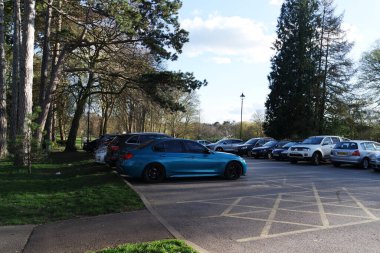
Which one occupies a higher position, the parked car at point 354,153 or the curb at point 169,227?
the parked car at point 354,153

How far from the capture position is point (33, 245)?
6320 mm

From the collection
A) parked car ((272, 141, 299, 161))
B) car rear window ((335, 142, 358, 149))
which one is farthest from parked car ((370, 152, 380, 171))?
parked car ((272, 141, 299, 161))

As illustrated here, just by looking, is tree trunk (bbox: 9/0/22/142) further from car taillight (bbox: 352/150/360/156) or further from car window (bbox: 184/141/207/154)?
car taillight (bbox: 352/150/360/156)

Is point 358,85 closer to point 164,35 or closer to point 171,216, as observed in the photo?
point 164,35

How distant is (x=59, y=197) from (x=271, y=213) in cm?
521

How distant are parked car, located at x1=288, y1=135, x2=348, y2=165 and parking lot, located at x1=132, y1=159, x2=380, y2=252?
9.19 meters

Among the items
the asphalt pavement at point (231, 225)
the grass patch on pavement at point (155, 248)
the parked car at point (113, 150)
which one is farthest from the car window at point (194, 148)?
the grass patch on pavement at point (155, 248)

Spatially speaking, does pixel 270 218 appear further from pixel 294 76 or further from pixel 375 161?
pixel 294 76

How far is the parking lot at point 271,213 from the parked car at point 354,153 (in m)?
7.40

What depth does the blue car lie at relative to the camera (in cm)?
1348

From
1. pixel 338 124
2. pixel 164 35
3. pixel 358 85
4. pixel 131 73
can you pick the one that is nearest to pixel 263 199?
pixel 164 35

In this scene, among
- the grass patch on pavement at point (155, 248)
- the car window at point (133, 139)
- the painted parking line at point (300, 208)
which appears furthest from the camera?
the car window at point (133, 139)

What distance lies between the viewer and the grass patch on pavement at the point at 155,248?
18.5ft

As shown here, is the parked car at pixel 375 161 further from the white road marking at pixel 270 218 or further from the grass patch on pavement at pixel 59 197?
the grass patch on pavement at pixel 59 197
